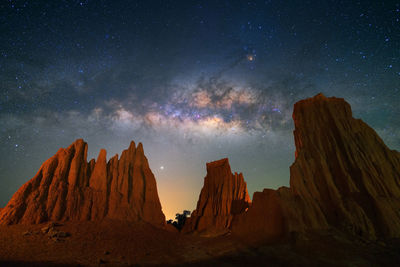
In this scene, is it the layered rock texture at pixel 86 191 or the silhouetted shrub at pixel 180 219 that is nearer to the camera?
the layered rock texture at pixel 86 191

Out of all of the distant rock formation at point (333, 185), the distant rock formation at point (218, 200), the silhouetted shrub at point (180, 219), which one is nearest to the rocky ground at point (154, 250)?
the distant rock formation at point (333, 185)

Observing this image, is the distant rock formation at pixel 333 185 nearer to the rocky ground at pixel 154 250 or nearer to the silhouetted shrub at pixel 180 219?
the rocky ground at pixel 154 250

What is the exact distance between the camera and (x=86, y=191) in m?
27.2

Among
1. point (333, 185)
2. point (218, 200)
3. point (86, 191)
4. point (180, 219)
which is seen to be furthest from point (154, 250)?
point (180, 219)

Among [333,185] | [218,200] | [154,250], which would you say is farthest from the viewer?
[218,200]

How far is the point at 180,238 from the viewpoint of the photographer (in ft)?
90.2

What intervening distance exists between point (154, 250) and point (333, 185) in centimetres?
2264

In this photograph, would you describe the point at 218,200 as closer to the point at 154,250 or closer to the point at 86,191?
the point at 154,250

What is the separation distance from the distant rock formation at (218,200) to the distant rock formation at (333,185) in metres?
18.7

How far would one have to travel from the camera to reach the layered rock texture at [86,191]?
75.5 ft

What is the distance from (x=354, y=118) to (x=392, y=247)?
18.8 meters

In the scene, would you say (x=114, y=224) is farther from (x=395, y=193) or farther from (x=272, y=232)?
(x=395, y=193)

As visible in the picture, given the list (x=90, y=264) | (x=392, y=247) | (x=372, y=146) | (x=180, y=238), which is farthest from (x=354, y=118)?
(x=90, y=264)

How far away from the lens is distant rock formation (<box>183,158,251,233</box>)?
45.9 metres
